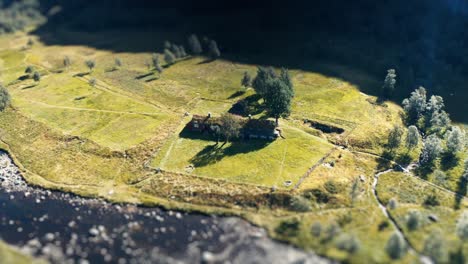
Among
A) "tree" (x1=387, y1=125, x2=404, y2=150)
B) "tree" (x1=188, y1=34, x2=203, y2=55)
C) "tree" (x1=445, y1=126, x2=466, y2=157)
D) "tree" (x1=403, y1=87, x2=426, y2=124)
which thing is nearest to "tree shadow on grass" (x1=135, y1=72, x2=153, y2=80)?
"tree" (x1=188, y1=34, x2=203, y2=55)

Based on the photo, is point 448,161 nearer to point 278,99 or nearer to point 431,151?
point 431,151

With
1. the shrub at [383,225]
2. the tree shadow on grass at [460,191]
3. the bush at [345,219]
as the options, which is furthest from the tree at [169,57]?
the tree shadow on grass at [460,191]

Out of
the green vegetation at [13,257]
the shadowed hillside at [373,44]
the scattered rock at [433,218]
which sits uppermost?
the shadowed hillside at [373,44]

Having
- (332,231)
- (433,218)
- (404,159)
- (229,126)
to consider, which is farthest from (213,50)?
(433,218)

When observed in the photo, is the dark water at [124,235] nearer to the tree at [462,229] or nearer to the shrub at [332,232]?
the shrub at [332,232]

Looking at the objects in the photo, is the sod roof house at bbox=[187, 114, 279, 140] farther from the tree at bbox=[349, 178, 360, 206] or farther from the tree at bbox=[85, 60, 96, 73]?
the tree at bbox=[85, 60, 96, 73]

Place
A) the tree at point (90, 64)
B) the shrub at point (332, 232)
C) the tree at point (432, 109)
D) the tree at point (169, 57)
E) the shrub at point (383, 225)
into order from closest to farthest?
the shrub at point (332, 232) < the shrub at point (383, 225) < the tree at point (432, 109) < the tree at point (90, 64) < the tree at point (169, 57)

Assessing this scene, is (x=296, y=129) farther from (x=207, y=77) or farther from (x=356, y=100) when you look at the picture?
(x=207, y=77)

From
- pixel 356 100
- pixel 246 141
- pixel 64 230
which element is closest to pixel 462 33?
pixel 356 100
